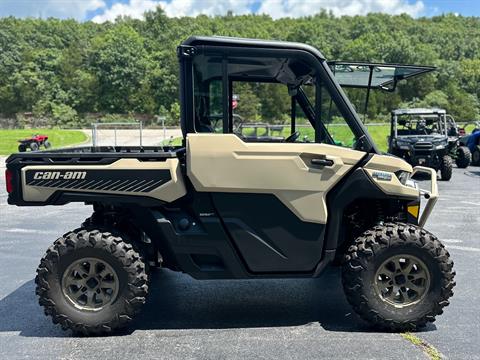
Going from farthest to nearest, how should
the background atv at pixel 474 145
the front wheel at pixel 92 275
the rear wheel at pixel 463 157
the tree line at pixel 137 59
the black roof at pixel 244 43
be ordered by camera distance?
1. the tree line at pixel 137 59
2. the background atv at pixel 474 145
3. the rear wheel at pixel 463 157
4. the front wheel at pixel 92 275
5. the black roof at pixel 244 43

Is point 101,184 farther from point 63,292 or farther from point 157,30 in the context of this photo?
point 157,30

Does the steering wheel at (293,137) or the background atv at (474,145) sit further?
the background atv at (474,145)

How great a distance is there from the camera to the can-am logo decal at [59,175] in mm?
3766

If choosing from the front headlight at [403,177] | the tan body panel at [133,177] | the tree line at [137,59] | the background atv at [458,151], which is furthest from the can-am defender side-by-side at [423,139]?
the tree line at [137,59]

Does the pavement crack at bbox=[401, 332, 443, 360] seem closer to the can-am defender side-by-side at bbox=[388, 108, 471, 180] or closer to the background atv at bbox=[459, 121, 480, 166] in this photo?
the can-am defender side-by-side at bbox=[388, 108, 471, 180]

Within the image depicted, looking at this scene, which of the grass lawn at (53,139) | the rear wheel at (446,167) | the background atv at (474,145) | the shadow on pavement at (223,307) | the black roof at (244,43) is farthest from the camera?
the grass lawn at (53,139)

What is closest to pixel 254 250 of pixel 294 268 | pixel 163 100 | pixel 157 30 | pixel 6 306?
pixel 294 268

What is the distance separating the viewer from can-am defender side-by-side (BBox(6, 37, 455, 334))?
3689 millimetres

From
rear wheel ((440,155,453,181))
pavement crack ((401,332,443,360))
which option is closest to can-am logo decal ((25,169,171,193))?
pavement crack ((401,332,443,360))

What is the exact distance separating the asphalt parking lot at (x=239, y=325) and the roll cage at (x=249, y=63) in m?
1.47

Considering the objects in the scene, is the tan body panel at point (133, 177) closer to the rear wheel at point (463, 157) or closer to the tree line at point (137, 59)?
the rear wheel at point (463, 157)

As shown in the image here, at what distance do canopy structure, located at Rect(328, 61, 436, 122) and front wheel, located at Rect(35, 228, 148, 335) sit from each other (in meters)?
2.31

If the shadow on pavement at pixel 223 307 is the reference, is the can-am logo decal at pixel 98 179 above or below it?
above

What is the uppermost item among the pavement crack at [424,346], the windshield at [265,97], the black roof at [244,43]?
the black roof at [244,43]
